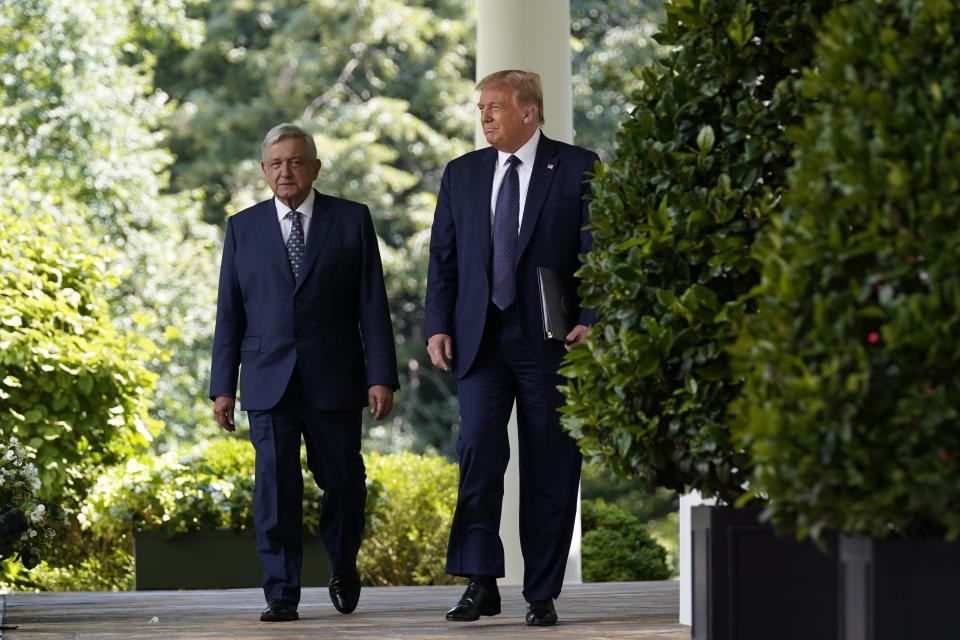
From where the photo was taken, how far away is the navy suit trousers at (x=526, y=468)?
4.71m

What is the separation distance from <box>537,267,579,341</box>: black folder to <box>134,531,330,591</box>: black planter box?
A: 3130 millimetres

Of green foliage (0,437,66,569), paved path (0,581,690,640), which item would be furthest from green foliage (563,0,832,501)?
green foliage (0,437,66,569)

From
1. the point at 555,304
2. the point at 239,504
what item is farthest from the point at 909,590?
the point at 239,504

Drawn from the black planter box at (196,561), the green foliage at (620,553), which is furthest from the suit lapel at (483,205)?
the green foliage at (620,553)

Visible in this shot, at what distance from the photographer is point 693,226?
3260 millimetres

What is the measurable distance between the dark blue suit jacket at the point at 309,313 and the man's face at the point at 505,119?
0.58 meters

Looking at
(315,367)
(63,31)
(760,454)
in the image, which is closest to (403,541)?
(315,367)

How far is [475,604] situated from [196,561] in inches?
114

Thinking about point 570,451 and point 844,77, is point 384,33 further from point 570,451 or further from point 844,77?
point 844,77

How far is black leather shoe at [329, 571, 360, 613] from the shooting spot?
520 cm

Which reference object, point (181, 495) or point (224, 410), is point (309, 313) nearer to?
point (224, 410)

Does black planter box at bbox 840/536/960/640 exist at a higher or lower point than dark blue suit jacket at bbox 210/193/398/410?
lower

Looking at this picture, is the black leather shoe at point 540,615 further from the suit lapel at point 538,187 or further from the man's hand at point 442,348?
the suit lapel at point 538,187

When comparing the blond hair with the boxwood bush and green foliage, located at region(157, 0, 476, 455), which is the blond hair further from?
green foliage, located at region(157, 0, 476, 455)
